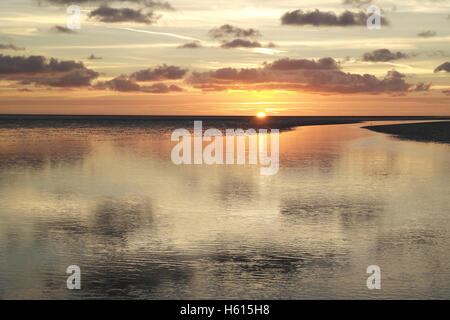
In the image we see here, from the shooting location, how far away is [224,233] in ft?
66.3

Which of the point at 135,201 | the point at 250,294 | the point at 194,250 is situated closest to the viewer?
the point at 250,294

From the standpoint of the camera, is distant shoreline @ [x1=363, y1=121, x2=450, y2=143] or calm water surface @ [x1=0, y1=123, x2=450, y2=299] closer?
calm water surface @ [x1=0, y1=123, x2=450, y2=299]

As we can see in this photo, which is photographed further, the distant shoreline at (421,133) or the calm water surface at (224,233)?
the distant shoreline at (421,133)

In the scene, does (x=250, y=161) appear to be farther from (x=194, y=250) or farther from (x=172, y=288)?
(x=172, y=288)

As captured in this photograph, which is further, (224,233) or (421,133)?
(421,133)

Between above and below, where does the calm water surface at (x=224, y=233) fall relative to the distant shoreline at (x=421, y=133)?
above

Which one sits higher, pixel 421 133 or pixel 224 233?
pixel 224 233

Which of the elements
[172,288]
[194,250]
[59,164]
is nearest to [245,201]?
[194,250]

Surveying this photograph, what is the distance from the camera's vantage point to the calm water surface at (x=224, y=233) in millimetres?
14750

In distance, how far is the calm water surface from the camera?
1475cm

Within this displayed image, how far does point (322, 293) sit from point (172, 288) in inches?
145

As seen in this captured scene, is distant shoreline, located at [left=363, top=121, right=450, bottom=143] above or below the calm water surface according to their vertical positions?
below
